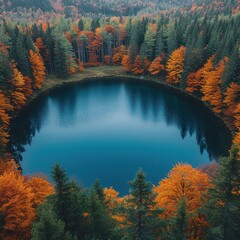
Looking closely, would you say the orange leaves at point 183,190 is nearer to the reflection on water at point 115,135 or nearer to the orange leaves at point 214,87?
the reflection on water at point 115,135

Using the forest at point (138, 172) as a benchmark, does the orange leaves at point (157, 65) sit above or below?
below

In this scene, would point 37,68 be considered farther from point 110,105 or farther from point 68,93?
point 110,105

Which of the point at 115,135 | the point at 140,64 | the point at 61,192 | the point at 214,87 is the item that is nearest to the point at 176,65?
the point at 140,64

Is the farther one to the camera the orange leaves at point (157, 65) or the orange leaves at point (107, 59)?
the orange leaves at point (107, 59)

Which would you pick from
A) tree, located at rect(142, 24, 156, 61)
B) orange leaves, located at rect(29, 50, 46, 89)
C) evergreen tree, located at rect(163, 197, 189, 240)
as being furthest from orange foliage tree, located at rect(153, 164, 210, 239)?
tree, located at rect(142, 24, 156, 61)

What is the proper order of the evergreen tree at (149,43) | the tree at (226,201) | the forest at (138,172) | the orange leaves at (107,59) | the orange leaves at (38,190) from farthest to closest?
the orange leaves at (107,59), the evergreen tree at (149,43), the orange leaves at (38,190), the forest at (138,172), the tree at (226,201)

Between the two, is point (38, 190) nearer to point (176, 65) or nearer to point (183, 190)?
point (183, 190)

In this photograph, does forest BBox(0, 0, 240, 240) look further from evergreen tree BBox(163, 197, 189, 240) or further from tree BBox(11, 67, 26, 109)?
tree BBox(11, 67, 26, 109)

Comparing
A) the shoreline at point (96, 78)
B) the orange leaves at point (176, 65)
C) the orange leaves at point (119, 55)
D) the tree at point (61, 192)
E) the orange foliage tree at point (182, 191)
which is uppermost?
the tree at point (61, 192)

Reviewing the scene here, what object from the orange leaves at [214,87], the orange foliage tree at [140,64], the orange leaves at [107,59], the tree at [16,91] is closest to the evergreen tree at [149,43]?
the orange foliage tree at [140,64]
